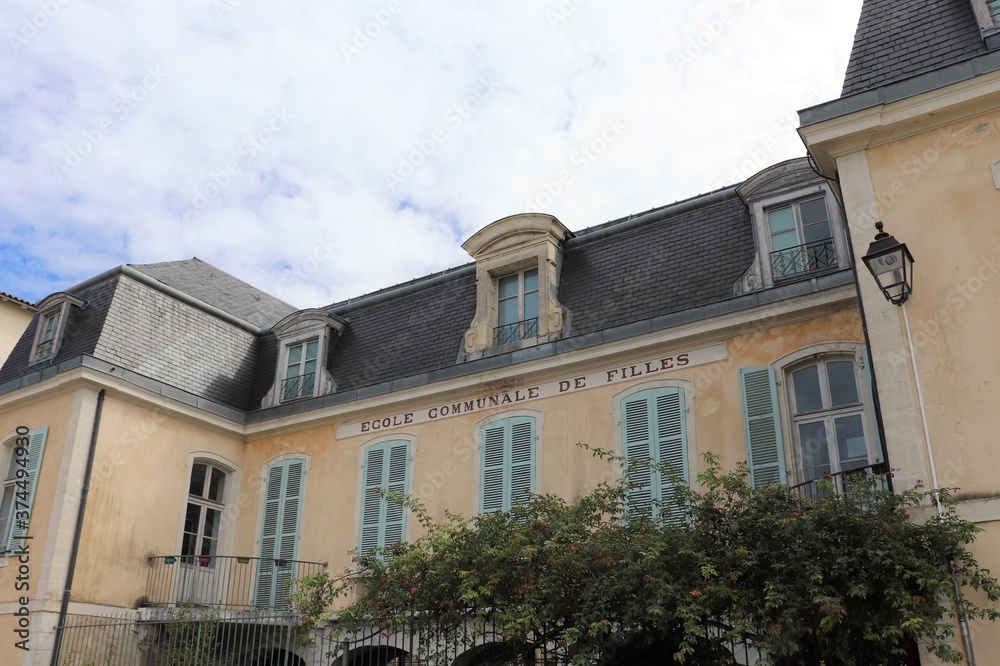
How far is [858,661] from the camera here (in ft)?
23.7

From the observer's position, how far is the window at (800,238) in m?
10.7

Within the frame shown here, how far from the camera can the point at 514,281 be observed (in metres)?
13.2

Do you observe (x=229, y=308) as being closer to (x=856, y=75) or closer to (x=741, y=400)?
(x=741, y=400)

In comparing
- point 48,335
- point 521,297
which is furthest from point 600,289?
point 48,335

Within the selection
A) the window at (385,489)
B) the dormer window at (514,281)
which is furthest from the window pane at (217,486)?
the dormer window at (514,281)

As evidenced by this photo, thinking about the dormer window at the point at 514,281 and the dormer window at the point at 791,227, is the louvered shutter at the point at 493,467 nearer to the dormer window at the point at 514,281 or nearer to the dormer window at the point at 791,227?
the dormer window at the point at 514,281

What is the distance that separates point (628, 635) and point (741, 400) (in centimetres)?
398

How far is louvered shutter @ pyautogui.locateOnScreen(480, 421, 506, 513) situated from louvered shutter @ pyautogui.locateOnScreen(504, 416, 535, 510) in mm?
125

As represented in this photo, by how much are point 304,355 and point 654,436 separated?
21.1 feet

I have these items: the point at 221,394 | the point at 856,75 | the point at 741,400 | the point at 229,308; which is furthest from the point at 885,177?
the point at 229,308

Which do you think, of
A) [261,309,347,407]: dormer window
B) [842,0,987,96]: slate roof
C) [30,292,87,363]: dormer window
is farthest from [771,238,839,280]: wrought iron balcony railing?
[30,292,87,363]: dormer window

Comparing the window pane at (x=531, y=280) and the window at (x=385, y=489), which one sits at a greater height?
the window pane at (x=531, y=280)

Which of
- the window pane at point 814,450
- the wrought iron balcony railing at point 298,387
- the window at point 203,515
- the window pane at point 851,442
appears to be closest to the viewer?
the window pane at point 851,442

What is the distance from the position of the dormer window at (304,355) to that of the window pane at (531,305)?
11.5 feet
